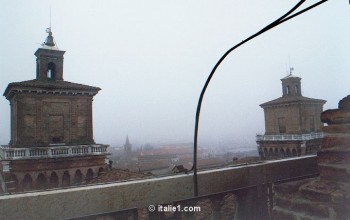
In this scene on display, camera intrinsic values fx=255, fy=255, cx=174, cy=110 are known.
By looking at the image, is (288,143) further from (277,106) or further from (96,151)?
(96,151)

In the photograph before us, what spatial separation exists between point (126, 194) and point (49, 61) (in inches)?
997

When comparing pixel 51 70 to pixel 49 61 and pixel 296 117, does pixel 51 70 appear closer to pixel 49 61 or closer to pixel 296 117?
pixel 49 61

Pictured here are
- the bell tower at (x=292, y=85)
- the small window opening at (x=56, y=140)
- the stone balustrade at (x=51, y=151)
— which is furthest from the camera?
the bell tower at (x=292, y=85)

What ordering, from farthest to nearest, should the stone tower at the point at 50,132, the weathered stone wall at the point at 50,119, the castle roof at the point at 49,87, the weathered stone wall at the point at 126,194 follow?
the weathered stone wall at the point at 50,119 → the castle roof at the point at 49,87 → the stone tower at the point at 50,132 → the weathered stone wall at the point at 126,194

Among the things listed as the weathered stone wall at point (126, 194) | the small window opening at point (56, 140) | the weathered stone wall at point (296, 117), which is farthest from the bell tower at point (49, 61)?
the weathered stone wall at point (296, 117)

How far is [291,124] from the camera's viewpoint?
36969 millimetres

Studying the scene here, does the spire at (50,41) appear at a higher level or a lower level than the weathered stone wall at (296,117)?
higher

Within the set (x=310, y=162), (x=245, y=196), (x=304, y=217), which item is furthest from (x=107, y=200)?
(x=310, y=162)

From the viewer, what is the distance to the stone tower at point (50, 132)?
19438 mm

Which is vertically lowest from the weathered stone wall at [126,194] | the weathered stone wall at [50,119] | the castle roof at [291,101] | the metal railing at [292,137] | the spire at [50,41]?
the metal railing at [292,137]

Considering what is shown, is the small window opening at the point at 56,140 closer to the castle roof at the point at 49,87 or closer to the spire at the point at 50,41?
the castle roof at the point at 49,87

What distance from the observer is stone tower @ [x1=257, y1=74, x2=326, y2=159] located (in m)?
→ 34.9

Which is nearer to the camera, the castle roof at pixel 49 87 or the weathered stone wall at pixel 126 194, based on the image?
the weathered stone wall at pixel 126 194

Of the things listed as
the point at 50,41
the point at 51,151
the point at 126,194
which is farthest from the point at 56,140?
the point at 126,194
